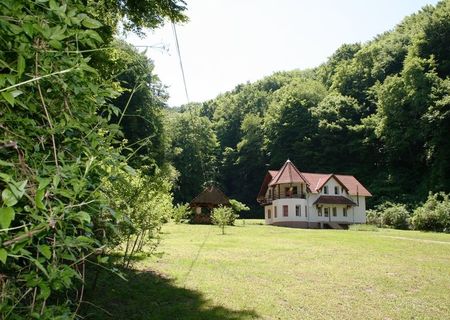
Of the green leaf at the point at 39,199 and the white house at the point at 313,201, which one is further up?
the white house at the point at 313,201

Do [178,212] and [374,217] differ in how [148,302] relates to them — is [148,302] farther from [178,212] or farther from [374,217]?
[374,217]

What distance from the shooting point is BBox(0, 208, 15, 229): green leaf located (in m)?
1.33

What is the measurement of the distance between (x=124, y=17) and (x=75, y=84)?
10132mm

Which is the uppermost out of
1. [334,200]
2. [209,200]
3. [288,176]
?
[288,176]

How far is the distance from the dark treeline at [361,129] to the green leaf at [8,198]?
52.5 meters

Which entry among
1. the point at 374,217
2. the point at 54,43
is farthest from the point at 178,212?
the point at 374,217

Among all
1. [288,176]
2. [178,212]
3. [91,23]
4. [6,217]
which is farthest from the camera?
[288,176]

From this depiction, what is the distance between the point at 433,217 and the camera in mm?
41031

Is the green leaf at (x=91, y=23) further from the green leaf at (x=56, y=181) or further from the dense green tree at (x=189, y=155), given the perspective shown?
the dense green tree at (x=189, y=155)

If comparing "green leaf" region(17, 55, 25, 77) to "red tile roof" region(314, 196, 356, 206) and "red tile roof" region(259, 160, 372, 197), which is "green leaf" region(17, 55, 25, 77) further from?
"red tile roof" region(314, 196, 356, 206)

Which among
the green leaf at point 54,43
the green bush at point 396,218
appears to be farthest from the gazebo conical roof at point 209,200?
the green leaf at point 54,43

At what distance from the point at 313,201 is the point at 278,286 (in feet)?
130

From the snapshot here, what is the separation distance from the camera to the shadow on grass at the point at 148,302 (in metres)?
9.33

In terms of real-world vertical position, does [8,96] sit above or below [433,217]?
above
